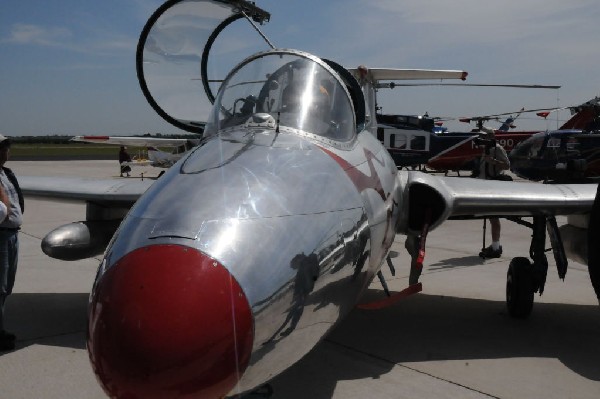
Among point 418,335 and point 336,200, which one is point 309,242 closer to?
point 336,200

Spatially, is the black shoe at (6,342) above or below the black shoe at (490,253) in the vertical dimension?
below

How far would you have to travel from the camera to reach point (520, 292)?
609cm

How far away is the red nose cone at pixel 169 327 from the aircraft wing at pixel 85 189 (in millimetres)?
3472

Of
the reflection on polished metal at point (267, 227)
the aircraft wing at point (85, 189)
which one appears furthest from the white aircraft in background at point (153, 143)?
the reflection on polished metal at point (267, 227)

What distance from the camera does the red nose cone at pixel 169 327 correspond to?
201 centimetres

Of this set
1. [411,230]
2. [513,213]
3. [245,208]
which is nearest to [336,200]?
[245,208]

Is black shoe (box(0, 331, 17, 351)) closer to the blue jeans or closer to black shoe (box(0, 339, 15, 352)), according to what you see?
black shoe (box(0, 339, 15, 352))

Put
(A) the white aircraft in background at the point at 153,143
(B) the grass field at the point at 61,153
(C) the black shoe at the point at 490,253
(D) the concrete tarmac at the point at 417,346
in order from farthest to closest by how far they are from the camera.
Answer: (B) the grass field at the point at 61,153
(A) the white aircraft in background at the point at 153,143
(C) the black shoe at the point at 490,253
(D) the concrete tarmac at the point at 417,346

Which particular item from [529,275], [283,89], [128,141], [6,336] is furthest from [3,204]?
[128,141]

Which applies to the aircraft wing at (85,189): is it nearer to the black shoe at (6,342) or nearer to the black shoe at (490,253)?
the black shoe at (6,342)

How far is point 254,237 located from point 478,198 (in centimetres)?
355

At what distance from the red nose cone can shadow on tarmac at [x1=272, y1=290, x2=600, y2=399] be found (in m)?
2.02

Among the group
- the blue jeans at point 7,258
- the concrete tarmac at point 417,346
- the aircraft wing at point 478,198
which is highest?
the aircraft wing at point 478,198

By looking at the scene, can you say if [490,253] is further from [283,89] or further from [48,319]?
[48,319]
